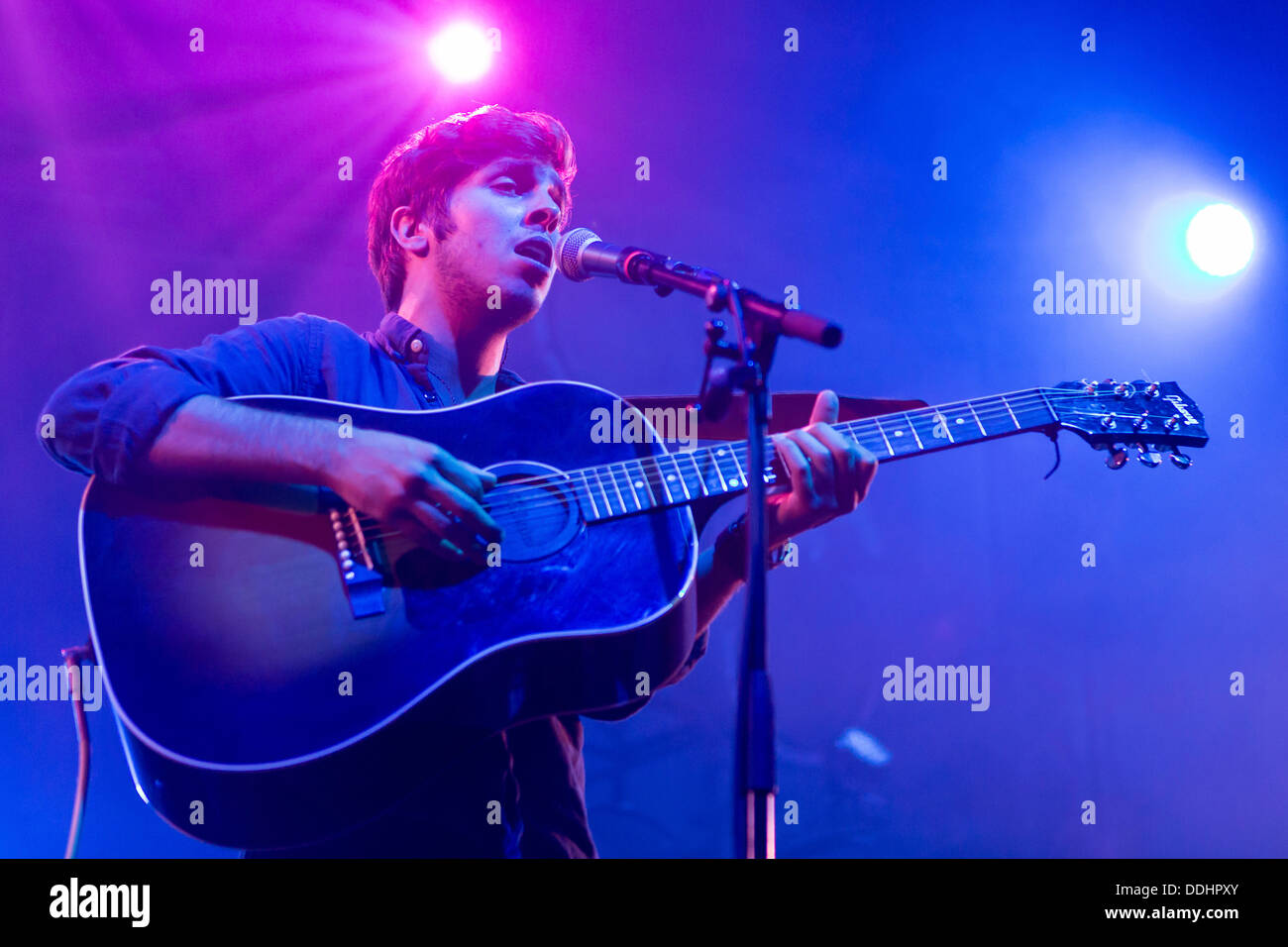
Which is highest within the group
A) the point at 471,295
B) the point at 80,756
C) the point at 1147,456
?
the point at 471,295

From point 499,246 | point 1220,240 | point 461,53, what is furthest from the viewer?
point 1220,240

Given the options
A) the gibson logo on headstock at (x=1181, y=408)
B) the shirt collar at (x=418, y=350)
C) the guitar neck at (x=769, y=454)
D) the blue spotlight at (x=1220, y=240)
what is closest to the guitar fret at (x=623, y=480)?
the guitar neck at (x=769, y=454)

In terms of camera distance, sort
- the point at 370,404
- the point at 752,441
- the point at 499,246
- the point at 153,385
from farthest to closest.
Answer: the point at 499,246 < the point at 370,404 < the point at 153,385 < the point at 752,441

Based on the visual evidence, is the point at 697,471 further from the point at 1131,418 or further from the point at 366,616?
the point at 1131,418

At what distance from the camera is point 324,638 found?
1.74 m

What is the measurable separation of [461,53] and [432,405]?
43.2 inches

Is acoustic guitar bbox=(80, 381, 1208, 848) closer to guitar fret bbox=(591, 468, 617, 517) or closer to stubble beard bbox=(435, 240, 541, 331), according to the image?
guitar fret bbox=(591, 468, 617, 517)

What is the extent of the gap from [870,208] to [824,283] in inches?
10.2

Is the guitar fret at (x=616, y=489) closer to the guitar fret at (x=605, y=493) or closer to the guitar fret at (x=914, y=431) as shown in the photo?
the guitar fret at (x=605, y=493)

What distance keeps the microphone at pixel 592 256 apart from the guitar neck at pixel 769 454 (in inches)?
15.7

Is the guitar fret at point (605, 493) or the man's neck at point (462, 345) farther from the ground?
the man's neck at point (462, 345)

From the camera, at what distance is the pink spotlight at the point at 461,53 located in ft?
8.53

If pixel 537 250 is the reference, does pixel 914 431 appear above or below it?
below

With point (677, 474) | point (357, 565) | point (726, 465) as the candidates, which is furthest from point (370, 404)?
point (726, 465)
